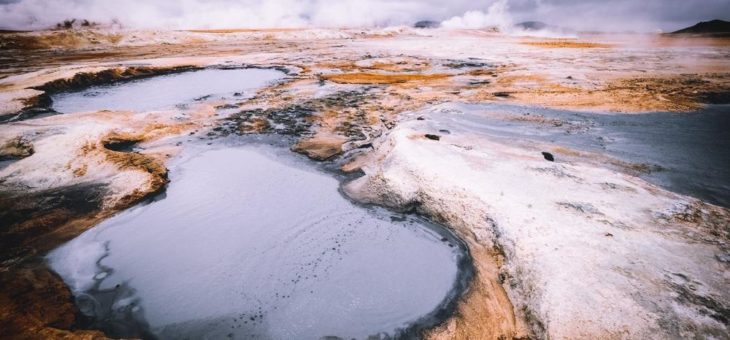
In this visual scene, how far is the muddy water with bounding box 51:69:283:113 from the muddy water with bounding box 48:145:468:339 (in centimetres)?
566

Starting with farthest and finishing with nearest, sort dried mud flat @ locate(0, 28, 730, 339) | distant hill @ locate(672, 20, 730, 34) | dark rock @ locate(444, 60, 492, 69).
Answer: distant hill @ locate(672, 20, 730, 34)
dark rock @ locate(444, 60, 492, 69)
dried mud flat @ locate(0, 28, 730, 339)

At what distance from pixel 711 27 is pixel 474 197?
54.5m

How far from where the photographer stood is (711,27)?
39.2 metres

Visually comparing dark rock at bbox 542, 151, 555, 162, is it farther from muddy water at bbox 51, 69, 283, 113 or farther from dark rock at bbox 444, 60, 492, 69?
dark rock at bbox 444, 60, 492, 69

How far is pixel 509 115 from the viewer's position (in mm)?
6762

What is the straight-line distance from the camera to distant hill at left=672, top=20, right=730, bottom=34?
122 feet

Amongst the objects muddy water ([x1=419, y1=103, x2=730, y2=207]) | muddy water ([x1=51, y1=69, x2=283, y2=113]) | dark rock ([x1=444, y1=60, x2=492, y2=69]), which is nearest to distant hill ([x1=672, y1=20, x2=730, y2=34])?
dark rock ([x1=444, y1=60, x2=492, y2=69])

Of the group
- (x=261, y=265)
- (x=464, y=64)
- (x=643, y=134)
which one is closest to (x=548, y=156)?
(x=643, y=134)

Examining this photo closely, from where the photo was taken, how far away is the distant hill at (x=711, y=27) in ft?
122

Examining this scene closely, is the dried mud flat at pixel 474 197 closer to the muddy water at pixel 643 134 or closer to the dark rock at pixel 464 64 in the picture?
the muddy water at pixel 643 134

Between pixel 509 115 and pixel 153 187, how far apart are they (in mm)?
6095

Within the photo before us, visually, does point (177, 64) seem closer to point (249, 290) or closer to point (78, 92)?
point (78, 92)

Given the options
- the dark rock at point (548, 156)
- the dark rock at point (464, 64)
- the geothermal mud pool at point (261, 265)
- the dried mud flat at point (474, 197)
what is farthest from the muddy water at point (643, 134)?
the dark rock at point (464, 64)

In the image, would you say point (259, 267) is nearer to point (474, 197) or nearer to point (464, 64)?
point (474, 197)
